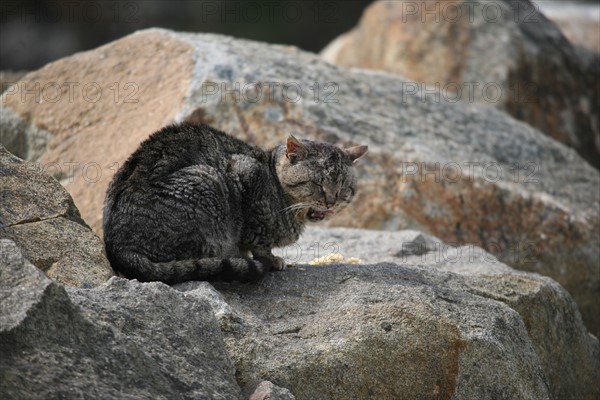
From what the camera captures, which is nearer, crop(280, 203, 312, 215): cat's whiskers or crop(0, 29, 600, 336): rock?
crop(280, 203, 312, 215): cat's whiskers

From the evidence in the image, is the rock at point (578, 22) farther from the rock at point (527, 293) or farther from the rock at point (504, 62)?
the rock at point (527, 293)

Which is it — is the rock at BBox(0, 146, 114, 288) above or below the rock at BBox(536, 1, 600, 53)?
above

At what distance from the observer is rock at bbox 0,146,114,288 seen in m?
4.89

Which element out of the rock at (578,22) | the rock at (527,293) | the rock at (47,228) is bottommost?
the rock at (578,22)

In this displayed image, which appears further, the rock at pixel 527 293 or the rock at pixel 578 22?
the rock at pixel 578 22

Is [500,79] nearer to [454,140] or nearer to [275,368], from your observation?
[454,140]

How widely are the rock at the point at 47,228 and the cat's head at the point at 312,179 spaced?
1417 mm

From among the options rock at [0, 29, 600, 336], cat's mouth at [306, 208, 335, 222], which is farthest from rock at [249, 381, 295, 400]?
rock at [0, 29, 600, 336]

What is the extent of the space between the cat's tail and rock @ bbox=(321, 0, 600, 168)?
21.5 ft

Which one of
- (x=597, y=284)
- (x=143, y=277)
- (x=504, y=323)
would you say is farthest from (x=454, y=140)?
(x=143, y=277)

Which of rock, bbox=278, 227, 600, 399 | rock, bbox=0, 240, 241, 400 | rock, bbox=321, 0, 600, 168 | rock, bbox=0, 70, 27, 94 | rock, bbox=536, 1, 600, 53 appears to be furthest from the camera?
rock, bbox=536, 1, 600, 53

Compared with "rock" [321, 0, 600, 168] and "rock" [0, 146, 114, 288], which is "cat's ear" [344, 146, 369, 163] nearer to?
"rock" [0, 146, 114, 288]

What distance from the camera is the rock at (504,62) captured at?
11477mm

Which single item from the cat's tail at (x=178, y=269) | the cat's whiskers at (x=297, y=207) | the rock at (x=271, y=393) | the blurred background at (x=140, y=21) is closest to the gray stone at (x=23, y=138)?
the cat's whiskers at (x=297, y=207)
